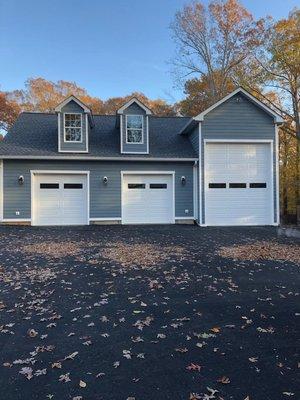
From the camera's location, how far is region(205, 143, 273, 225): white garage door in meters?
14.3

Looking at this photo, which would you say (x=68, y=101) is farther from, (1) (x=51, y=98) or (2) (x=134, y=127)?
(1) (x=51, y=98)

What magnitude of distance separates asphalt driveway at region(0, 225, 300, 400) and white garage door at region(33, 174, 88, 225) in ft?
21.4

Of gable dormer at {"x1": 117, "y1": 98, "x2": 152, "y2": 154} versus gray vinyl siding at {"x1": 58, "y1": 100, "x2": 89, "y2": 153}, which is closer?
gray vinyl siding at {"x1": 58, "y1": 100, "x2": 89, "y2": 153}

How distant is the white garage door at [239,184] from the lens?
1434 centimetres

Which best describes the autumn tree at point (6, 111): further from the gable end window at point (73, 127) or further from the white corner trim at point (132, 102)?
the white corner trim at point (132, 102)

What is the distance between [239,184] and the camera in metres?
14.5

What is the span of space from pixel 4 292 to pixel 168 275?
8.95 feet

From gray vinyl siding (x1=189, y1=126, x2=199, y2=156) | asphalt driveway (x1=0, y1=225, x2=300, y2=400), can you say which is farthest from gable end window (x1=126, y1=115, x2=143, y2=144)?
asphalt driveway (x1=0, y1=225, x2=300, y2=400)

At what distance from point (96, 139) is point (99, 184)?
2562 millimetres

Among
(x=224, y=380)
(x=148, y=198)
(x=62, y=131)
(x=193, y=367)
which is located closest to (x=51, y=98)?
(x=62, y=131)

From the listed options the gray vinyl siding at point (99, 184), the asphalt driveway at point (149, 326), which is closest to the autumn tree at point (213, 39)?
the gray vinyl siding at point (99, 184)

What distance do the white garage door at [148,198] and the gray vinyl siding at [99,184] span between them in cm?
32

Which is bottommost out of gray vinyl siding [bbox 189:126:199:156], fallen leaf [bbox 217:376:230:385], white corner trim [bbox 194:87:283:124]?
fallen leaf [bbox 217:376:230:385]

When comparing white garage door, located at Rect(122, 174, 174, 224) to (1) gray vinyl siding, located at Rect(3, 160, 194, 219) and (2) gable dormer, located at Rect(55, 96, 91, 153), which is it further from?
(2) gable dormer, located at Rect(55, 96, 91, 153)
